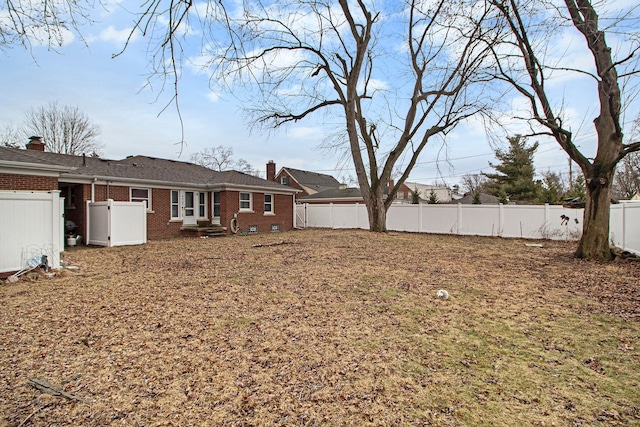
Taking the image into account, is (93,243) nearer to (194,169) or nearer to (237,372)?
(194,169)

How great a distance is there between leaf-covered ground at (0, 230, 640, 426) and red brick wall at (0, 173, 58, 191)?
3.97 m

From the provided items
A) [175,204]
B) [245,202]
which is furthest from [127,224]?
[245,202]

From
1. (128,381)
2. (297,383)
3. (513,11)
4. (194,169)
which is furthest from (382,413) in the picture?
(194,169)

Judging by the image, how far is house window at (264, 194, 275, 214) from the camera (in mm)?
18750

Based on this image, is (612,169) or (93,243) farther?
(93,243)

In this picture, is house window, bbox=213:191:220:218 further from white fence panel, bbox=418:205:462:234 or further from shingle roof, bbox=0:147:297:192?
white fence panel, bbox=418:205:462:234

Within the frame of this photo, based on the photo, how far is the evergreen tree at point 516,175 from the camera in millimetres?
29156

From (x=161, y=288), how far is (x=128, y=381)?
308cm

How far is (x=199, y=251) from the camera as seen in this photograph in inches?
394

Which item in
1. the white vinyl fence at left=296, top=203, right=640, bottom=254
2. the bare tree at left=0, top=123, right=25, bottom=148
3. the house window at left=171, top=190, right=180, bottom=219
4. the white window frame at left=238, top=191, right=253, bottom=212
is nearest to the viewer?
the white vinyl fence at left=296, top=203, right=640, bottom=254

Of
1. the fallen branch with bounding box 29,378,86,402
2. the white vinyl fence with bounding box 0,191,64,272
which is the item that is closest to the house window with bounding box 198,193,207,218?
the white vinyl fence with bounding box 0,191,64,272

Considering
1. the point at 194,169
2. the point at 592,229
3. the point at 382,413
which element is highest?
the point at 194,169

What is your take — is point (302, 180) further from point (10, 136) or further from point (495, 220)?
point (10, 136)

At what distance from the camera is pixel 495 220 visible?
49.6 ft
